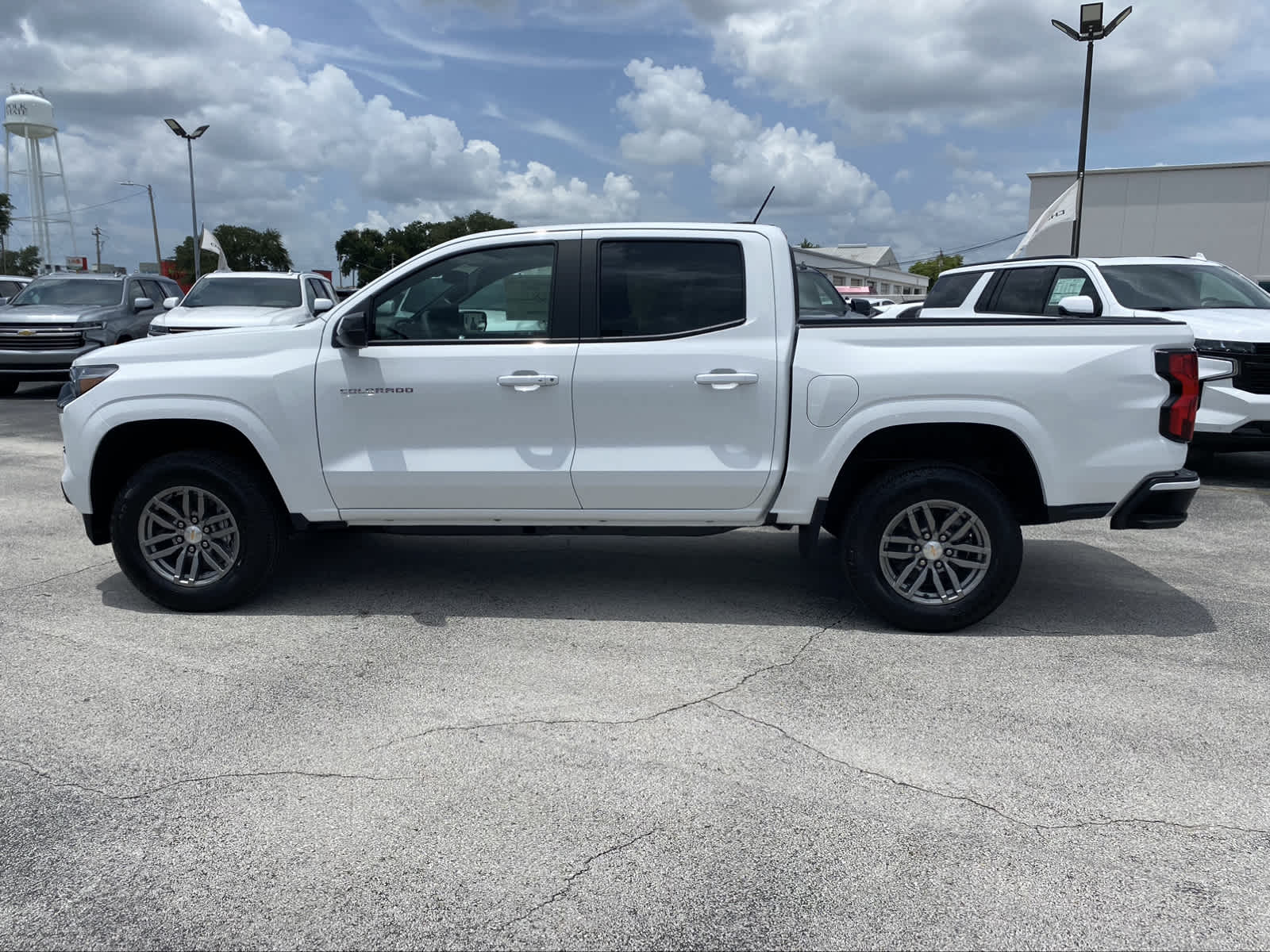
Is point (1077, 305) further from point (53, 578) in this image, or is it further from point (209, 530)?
point (53, 578)

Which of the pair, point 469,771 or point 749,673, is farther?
point 749,673

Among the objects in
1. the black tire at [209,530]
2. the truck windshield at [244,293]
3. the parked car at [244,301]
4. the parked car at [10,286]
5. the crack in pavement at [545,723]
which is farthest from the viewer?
the parked car at [10,286]

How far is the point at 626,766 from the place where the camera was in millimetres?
3549

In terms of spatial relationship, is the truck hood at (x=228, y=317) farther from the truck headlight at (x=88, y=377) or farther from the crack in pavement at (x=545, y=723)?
the crack in pavement at (x=545, y=723)

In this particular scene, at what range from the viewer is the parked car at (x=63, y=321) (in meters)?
14.4

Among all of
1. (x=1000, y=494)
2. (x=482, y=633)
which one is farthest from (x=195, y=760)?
(x=1000, y=494)

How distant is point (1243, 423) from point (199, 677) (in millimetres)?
8079

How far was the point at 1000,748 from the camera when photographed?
3.70 meters

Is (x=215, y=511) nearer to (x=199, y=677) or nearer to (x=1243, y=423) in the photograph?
(x=199, y=677)

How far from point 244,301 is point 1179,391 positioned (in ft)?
41.5

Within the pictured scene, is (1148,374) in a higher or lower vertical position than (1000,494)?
higher

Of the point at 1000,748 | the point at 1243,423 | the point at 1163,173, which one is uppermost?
the point at 1163,173

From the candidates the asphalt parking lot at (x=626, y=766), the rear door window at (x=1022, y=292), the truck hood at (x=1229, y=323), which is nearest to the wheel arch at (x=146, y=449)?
the asphalt parking lot at (x=626, y=766)

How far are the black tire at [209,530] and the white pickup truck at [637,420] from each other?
0.5 inches
